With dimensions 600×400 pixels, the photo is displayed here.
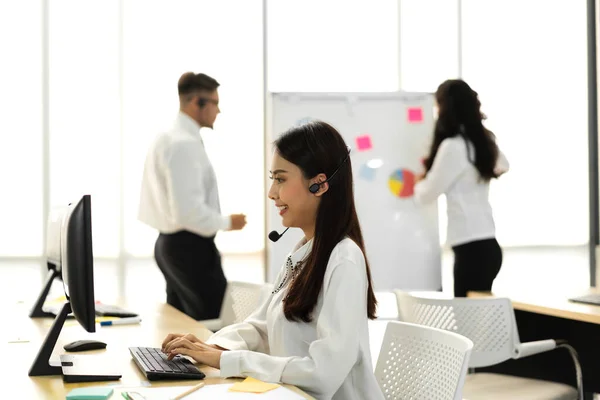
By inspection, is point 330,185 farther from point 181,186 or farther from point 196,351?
point 181,186

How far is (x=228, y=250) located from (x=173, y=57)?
1.47 m

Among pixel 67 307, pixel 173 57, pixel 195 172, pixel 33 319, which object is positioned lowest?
pixel 33 319

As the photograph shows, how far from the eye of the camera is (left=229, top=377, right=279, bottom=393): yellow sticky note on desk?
1608 mm

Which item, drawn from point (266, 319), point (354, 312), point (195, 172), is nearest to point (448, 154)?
point (195, 172)

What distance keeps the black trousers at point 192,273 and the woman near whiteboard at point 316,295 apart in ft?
5.19

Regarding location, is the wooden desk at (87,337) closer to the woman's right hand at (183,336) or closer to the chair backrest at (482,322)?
the woman's right hand at (183,336)

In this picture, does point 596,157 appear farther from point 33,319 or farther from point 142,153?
point 33,319

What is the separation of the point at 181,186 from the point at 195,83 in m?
0.54

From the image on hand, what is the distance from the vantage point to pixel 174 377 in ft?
5.78

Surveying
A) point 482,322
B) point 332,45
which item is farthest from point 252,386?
point 332,45

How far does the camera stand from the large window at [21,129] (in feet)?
17.5

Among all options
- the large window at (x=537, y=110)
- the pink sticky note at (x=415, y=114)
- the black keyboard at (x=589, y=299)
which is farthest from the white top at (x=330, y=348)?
the large window at (x=537, y=110)

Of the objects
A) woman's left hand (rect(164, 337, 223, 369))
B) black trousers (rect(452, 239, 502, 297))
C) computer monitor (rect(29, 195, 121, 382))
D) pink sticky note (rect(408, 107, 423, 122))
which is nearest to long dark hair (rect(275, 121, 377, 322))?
woman's left hand (rect(164, 337, 223, 369))

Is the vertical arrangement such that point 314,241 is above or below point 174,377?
above
